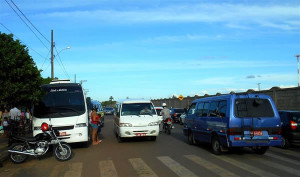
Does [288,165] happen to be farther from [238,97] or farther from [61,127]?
[61,127]

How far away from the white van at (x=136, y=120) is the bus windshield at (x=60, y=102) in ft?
7.42

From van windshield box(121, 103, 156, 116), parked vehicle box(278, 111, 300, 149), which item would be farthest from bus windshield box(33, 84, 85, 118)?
parked vehicle box(278, 111, 300, 149)

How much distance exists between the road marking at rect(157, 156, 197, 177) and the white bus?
387cm

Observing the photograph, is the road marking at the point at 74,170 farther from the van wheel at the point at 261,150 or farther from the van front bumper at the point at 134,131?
the van wheel at the point at 261,150

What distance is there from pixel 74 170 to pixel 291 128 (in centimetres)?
821

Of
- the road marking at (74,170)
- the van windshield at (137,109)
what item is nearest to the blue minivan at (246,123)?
the road marking at (74,170)

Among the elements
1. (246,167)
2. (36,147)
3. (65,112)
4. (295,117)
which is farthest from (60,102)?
(295,117)

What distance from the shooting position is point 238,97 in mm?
10031

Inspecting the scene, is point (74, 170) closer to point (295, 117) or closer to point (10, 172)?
point (10, 172)

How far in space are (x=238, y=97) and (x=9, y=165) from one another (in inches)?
301

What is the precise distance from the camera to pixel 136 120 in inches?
562

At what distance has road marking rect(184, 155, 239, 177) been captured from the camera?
7.65 m

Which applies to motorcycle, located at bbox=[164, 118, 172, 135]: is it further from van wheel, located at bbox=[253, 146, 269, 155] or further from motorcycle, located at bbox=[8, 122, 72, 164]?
motorcycle, located at bbox=[8, 122, 72, 164]

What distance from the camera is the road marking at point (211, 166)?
7.65 metres
